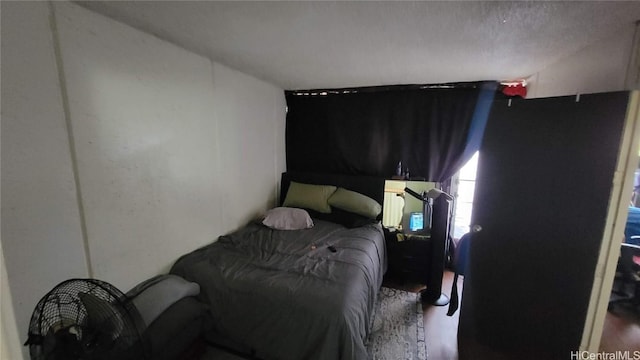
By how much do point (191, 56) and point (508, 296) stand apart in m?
2.92

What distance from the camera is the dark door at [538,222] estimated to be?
1.46 m

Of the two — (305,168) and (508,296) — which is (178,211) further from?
(508,296)

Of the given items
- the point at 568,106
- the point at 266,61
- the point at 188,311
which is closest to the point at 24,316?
the point at 188,311

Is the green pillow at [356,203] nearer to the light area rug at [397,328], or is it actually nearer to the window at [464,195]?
the light area rug at [397,328]

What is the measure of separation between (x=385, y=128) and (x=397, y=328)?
210 centimetres

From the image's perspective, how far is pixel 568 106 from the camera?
1.54 metres

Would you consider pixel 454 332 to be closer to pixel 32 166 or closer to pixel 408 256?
pixel 408 256

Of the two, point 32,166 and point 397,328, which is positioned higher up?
point 32,166

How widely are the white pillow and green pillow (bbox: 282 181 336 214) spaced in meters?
0.26

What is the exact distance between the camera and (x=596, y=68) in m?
1.58

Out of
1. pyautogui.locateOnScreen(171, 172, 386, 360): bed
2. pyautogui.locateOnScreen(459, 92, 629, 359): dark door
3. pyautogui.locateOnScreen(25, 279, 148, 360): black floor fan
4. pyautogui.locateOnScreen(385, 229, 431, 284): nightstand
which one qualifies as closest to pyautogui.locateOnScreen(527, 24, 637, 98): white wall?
pyautogui.locateOnScreen(459, 92, 629, 359): dark door

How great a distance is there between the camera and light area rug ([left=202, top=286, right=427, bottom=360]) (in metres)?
1.89

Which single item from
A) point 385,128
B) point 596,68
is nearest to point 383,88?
point 385,128

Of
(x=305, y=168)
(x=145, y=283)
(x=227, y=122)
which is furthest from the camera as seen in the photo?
(x=305, y=168)
